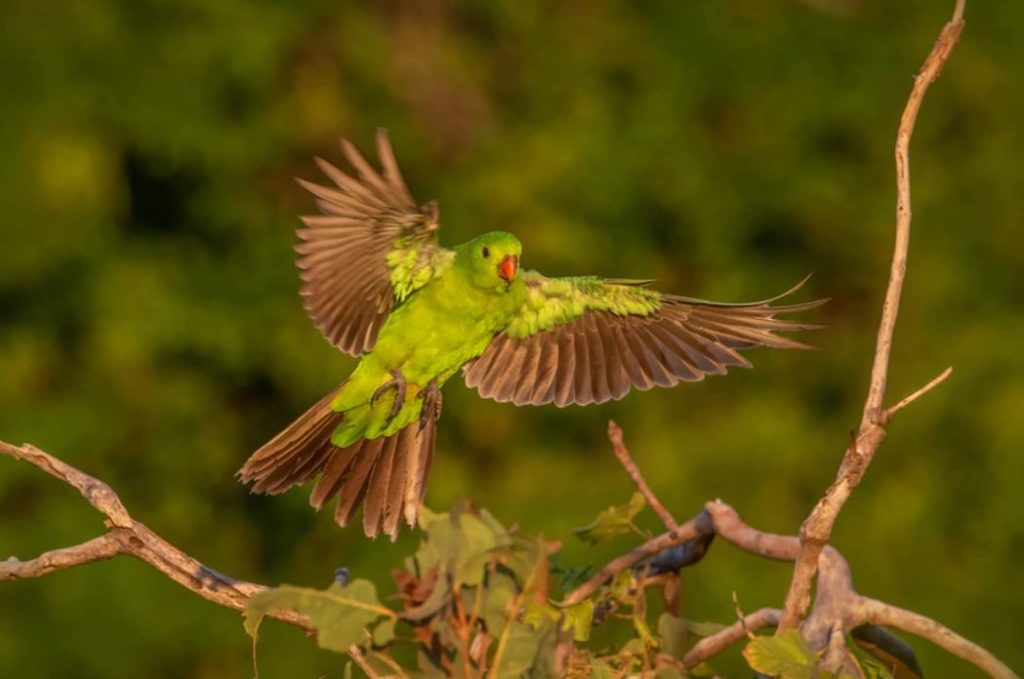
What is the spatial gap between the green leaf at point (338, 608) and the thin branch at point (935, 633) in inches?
35.1

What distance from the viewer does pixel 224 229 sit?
8648 millimetres

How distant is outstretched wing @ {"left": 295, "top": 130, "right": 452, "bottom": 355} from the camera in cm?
381

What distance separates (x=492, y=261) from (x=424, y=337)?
219mm

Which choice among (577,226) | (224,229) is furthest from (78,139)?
(577,226)

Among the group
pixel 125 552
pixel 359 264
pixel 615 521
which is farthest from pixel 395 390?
pixel 125 552

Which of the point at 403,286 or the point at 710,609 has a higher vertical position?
the point at 710,609

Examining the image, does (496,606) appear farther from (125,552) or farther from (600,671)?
(125,552)

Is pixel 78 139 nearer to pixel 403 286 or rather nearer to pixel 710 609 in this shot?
pixel 710 609

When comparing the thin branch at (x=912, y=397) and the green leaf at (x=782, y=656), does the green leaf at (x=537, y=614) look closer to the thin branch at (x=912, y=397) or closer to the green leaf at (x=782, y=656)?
the green leaf at (x=782, y=656)

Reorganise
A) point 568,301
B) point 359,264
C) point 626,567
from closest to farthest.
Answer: point 626,567 → point 359,264 → point 568,301

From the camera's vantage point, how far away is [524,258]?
805cm

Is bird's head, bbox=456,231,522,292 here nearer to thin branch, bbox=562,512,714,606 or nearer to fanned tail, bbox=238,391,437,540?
fanned tail, bbox=238,391,437,540

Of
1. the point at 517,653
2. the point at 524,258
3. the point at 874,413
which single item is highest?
the point at 524,258

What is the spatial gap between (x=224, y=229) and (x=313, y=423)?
16.7 feet
